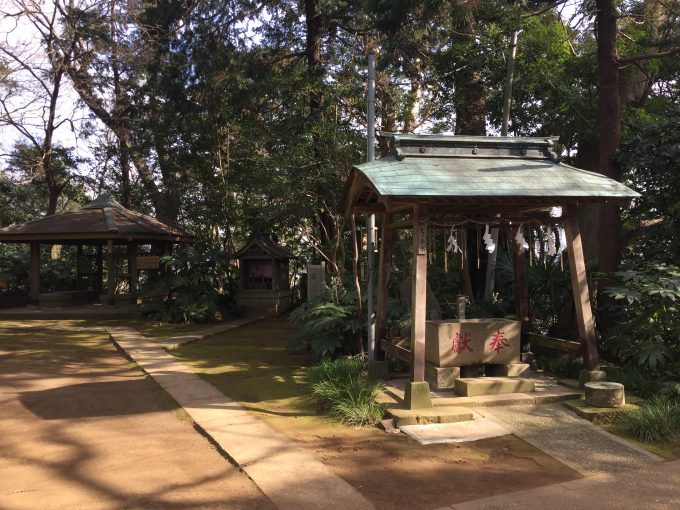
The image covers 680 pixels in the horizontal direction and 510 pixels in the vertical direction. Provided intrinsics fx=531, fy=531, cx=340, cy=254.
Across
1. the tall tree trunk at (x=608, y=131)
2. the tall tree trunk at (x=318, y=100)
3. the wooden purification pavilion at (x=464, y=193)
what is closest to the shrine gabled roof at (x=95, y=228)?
the tall tree trunk at (x=318, y=100)

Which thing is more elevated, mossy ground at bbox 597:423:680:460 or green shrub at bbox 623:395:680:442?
green shrub at bbox 623:395:680:442

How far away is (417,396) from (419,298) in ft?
3.57

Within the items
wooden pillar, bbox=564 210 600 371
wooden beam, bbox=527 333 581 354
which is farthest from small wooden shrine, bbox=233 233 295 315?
wooden pillar, bbox=564 210 600 371

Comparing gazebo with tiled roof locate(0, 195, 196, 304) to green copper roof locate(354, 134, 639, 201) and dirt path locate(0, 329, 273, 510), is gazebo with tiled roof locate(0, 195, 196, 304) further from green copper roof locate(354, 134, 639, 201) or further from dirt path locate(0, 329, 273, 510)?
green copper roof locate(354, 134, 639, 201)

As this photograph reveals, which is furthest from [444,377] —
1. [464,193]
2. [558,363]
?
[464,193]

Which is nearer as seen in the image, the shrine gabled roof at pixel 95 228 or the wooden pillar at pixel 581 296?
the wooden pillar at pixel 581 296

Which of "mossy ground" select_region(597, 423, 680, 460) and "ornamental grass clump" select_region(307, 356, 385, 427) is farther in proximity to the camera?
"ornamental grass clump" select_region(307, 356, 385, 427)

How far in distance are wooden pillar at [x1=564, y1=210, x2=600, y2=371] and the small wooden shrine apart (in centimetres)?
1107

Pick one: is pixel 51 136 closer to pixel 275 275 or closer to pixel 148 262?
pixel 148 262

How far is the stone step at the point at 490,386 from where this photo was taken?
6473mm

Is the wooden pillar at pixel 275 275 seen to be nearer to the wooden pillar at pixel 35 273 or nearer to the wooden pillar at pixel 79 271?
the wooden pillar at pixel 35 273

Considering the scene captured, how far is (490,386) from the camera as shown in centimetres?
656

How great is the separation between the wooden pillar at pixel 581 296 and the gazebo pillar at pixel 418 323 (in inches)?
76.7

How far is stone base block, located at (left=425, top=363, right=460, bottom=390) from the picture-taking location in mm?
6836
